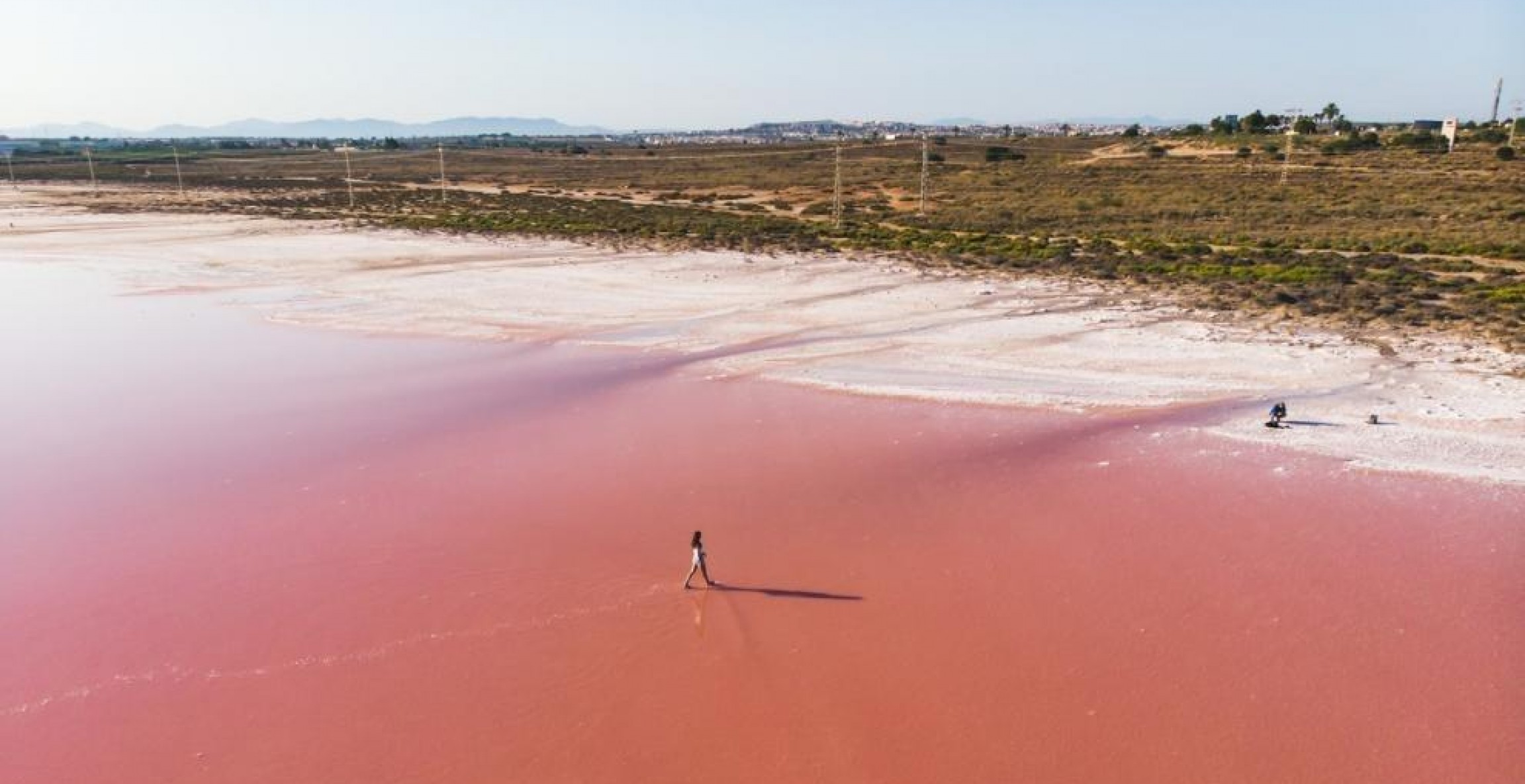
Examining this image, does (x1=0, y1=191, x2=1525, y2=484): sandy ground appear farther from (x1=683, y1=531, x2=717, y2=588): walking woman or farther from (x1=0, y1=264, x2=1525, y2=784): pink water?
(x1=683, y1=531, x2=717, y2=588): walking woman

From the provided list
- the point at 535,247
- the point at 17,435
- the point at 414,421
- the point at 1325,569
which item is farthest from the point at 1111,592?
the point at 535,247

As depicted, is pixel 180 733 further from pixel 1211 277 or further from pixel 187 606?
pixel 1211 277

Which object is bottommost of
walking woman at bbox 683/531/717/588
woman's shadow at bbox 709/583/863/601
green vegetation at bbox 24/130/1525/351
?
woman's shadow at bbox 709/583/863/601

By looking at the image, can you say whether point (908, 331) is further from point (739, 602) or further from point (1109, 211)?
point (1109, 211)

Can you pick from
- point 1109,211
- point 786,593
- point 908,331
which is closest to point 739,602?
point 786,593

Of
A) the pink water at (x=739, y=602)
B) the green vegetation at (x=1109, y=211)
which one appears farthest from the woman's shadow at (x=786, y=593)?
the green vegetation at (x=1109, y=211)

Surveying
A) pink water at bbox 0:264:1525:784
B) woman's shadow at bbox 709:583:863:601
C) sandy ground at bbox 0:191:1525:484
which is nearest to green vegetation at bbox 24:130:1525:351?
sandy ground at bbox 0:191:1525:484

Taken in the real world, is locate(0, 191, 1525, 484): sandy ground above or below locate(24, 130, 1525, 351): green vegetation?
below
